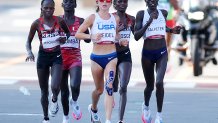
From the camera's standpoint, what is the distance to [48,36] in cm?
1484

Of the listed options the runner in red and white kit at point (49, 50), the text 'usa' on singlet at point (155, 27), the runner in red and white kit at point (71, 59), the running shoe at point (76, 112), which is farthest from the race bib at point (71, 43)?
the text 'usa' on singlet at point (155, 27)

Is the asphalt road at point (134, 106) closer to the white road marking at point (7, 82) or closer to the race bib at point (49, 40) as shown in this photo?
the white road marking at point (7, 82)

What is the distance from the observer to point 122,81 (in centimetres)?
1493

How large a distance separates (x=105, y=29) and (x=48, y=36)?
0.89m

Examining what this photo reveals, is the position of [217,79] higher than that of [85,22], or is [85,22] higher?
[85,22]

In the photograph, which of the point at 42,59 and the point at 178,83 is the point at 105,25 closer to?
the point at 42,59

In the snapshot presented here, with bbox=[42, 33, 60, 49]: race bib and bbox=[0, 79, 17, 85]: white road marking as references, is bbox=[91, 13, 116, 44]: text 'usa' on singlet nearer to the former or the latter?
bbox=[42, 33, 60, 49]: race bib

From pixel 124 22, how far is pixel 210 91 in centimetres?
507

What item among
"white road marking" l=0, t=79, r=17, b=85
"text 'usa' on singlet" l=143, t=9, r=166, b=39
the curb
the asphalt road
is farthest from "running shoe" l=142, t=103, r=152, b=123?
"white road marking" l=0, t=79, r=17, b=85

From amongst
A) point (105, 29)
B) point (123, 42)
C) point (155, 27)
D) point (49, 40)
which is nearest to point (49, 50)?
point (49, 40)

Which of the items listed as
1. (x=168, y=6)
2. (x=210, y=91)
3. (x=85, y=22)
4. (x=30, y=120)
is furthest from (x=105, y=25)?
(x=168, y=6)

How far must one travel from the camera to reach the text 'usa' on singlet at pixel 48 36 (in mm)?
14820

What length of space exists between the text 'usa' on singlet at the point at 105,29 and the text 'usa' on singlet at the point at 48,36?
619 millimetres

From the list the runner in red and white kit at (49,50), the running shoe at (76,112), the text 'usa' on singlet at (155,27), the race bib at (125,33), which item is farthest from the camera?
the running shoe at (76,112)
